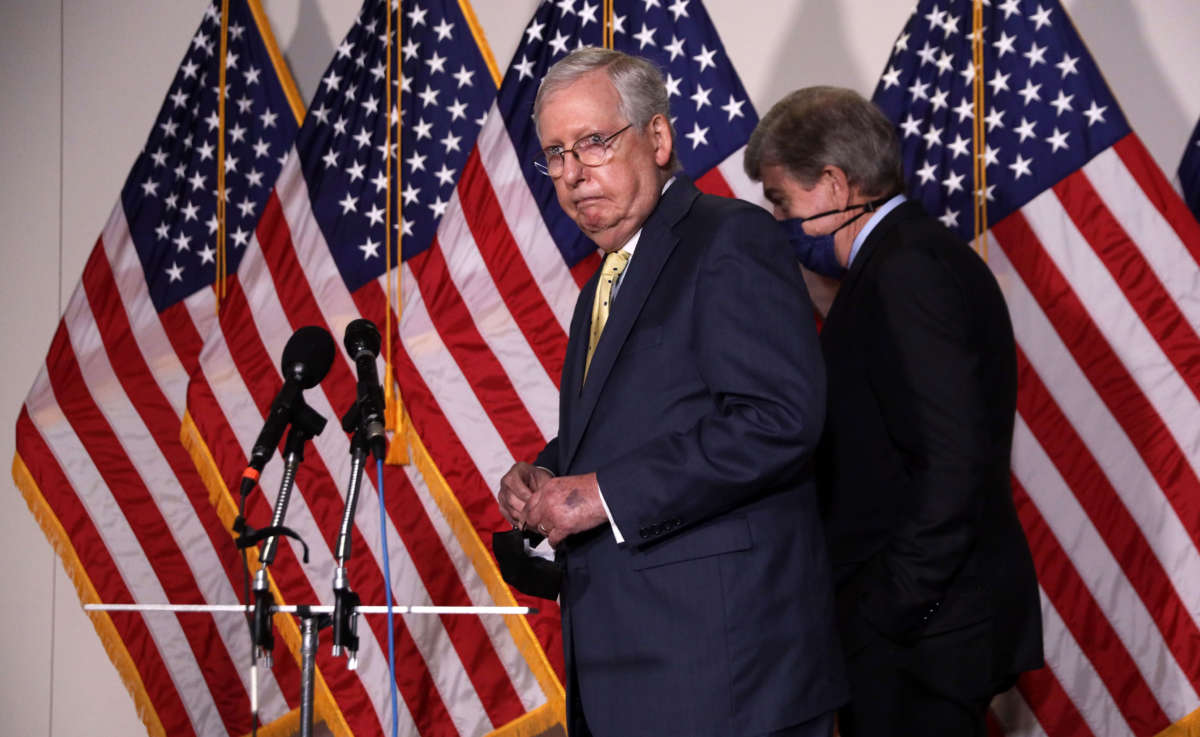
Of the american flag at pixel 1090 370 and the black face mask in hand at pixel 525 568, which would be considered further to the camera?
the american flag at pixel 1090 370

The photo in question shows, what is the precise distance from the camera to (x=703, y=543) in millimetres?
1450

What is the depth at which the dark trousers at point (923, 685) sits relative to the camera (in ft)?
6.02

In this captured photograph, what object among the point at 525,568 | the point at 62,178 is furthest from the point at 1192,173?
the point at 62,178

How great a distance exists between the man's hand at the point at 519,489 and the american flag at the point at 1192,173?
2176 millimetres

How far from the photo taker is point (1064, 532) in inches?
111

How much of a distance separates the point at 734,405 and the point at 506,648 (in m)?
2.03

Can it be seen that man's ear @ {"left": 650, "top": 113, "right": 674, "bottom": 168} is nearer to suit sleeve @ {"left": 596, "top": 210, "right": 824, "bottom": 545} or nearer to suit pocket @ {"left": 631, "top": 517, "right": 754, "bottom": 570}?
suit sleeve @ {"left": 596, "top": 210, "right": 824, "bottom": 545}

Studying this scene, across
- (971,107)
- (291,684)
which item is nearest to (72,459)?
(291,684)

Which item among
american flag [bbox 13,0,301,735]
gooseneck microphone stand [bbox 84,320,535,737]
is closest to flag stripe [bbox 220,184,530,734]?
american flag [bbox 13,0,301,735]

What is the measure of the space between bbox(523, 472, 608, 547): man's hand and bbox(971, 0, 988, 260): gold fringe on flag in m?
1.82

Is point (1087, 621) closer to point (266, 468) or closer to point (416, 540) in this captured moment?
point (416, 540)

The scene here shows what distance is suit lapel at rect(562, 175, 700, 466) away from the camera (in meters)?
1.53

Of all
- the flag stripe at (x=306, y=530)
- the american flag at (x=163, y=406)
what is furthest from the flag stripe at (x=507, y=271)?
the american flag at (x=163, y=406)

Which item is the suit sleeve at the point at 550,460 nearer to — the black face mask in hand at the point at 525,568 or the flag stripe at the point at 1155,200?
the black face mask in hand at the point at 525,568
